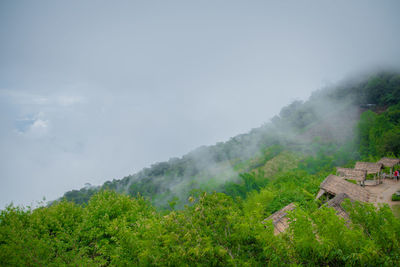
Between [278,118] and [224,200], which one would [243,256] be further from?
[278,118]

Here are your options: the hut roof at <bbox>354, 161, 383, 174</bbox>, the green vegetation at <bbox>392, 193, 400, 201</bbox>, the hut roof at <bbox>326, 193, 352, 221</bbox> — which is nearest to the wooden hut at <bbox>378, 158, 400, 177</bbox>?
the hut roof at <bbox>354, 161, 383, 174</bbox>

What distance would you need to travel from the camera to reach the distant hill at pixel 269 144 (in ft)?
181

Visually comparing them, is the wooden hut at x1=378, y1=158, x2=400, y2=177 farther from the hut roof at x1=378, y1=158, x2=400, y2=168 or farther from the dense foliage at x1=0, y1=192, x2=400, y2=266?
the dense foliage at x1=0, y1=192, x2=400, y2=266

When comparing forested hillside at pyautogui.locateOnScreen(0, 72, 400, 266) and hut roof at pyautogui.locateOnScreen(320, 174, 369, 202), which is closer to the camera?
forested hillside at pyautogui.locateOnScreen(0, 72, 400, 266)

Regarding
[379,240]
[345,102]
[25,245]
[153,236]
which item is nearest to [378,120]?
[345,102]

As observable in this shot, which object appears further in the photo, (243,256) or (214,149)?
(214,149)

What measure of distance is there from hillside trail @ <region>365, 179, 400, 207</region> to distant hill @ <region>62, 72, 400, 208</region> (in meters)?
22.6

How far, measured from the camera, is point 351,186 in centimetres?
2088

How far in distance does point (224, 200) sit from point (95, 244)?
10960mm

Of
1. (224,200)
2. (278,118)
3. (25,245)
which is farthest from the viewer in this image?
(278,118)

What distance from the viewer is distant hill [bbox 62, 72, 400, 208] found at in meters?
55.1

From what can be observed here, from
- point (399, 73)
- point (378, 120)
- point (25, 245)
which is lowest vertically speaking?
point (378, 120)

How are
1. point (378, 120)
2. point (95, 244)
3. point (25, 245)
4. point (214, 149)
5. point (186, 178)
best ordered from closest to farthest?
point (25, 245)
point (95, 244)
point (378, 120)
point (186, 178)
point (214, 149)

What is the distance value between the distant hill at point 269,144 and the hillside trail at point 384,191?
2256 cm
